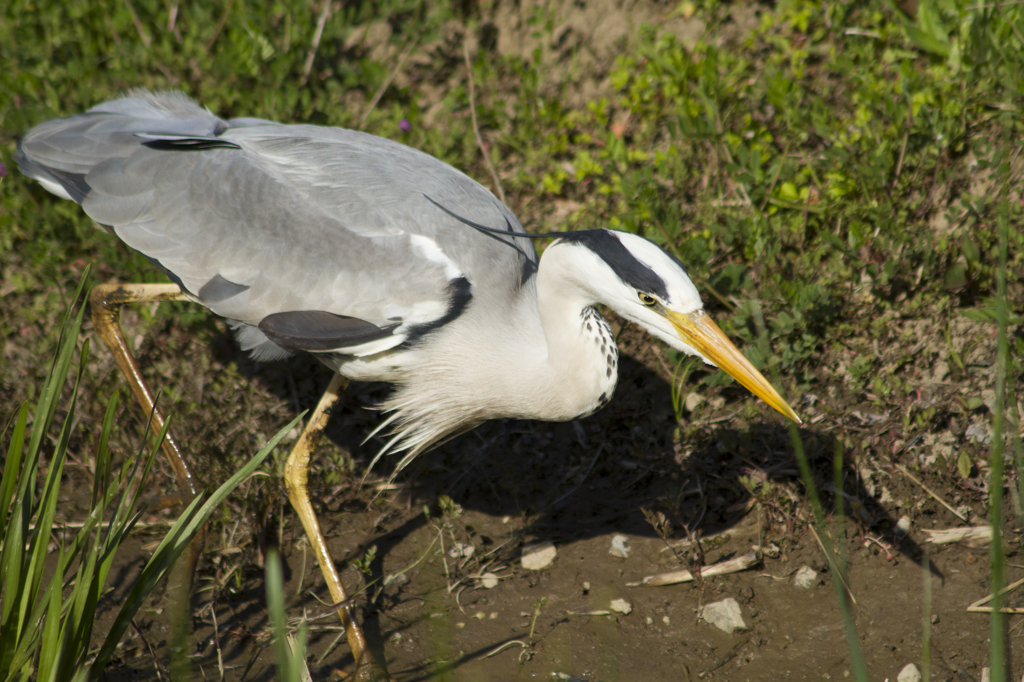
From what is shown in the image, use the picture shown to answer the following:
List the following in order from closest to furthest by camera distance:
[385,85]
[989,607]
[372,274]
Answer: [989,607], [372,274], [385,85]

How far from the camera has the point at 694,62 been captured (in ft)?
14.9

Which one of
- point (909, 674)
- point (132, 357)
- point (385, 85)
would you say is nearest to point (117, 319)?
point (132, 357)

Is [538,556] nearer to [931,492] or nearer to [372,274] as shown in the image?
[372,274]

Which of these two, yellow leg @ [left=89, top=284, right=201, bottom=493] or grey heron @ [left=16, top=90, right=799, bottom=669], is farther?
yellow leg @ [left=89, top=284, right=201, bottom=493]

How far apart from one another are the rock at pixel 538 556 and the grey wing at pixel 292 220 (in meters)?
1.03

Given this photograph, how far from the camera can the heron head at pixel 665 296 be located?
2535 mm

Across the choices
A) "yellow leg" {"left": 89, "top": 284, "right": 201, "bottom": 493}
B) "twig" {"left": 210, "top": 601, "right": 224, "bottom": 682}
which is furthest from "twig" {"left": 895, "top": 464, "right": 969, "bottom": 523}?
"yellow leg" {"left": 89, "top": 284, "right": 201, "bottom": 493}

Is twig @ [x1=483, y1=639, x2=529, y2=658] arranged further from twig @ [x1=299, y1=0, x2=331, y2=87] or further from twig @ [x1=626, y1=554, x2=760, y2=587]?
twig @ [x1=299, y1=0, x2=331, y2=87]

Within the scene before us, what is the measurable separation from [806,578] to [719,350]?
103 cm

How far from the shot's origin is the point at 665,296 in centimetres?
254

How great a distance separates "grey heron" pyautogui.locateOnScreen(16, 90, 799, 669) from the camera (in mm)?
2752

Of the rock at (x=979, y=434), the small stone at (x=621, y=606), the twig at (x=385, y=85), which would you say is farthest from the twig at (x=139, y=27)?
the rock at (x=979, y=434)

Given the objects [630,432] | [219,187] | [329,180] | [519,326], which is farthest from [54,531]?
[630,432]

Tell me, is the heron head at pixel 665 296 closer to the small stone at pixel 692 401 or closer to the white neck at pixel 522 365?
the white neck at pixel 522 365
